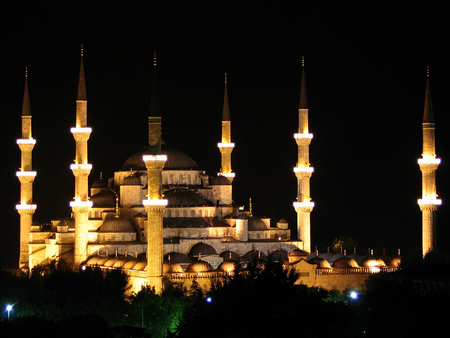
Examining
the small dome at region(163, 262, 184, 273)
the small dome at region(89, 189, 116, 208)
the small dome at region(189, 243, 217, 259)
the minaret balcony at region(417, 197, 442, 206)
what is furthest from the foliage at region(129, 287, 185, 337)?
the small dome at region(89, 189, 116, 208)

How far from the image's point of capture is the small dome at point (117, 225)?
56.6 m

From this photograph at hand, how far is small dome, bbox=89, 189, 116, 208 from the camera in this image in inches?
2360

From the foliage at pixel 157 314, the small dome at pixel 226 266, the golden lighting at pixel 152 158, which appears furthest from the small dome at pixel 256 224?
the foliage at pixel 157 314

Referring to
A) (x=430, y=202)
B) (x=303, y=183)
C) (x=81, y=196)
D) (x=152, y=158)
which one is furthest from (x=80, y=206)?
(x=430, y=202)

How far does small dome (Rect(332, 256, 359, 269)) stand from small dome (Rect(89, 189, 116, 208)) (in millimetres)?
10230

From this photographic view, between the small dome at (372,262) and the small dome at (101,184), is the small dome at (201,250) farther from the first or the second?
the small dome at (101,184)

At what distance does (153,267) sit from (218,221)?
906 centimetres

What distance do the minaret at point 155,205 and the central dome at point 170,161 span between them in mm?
8988

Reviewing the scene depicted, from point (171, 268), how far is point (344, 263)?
7.60 m

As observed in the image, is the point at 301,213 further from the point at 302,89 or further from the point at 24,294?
the point at 24,294

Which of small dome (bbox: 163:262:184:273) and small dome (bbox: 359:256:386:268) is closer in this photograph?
small dome (bbox: 163:262:184:273)

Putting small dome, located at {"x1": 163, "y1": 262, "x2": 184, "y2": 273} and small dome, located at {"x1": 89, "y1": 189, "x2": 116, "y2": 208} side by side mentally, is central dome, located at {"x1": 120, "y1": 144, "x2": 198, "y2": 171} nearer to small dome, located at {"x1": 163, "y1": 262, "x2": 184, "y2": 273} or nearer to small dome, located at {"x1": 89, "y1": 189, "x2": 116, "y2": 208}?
small dome, located at {"x1": 89, "y1": 189, "x2": 116, "y2": 208}

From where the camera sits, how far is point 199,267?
171ft

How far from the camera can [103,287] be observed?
161 ft
